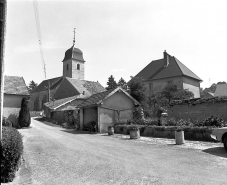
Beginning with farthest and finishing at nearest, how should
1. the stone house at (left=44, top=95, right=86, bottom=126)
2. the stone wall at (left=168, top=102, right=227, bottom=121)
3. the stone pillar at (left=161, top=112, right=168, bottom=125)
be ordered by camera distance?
the stone house at (left=44, top=95, right=86, bottom=126) → the stone pillar at (left=161, top=112, right=168, bottom=125) → the stone wall at (left=168, top=102, right=227, bottom=121)

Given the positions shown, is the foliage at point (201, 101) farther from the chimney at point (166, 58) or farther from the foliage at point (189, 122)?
the chimney at point (166, 58)

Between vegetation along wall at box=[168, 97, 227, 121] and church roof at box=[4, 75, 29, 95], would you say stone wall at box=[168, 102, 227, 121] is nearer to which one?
vegetation along wall at box=[168, 97, 227, 121]

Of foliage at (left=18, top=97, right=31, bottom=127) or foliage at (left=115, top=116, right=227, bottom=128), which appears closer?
foliage at (left=115, top=116, right=227, bottom=128)

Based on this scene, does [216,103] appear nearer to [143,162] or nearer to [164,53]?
[143,162]

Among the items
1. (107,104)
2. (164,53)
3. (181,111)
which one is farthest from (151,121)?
(164,53)

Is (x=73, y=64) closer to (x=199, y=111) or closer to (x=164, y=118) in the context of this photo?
(x=164, y=118)

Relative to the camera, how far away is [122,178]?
561 centimetres

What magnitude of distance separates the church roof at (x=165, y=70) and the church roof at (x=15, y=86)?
76.4 ft

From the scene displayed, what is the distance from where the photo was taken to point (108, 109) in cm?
2017

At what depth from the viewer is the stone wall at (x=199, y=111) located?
1472 cm

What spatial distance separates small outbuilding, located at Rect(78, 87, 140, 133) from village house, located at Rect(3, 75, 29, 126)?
→ 720 cm

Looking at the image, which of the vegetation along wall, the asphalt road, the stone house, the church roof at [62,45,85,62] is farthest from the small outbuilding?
the church roof at [62,45,85,62]

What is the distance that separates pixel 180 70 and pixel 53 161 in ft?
107

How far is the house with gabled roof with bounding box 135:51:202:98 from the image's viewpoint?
1436 inches
